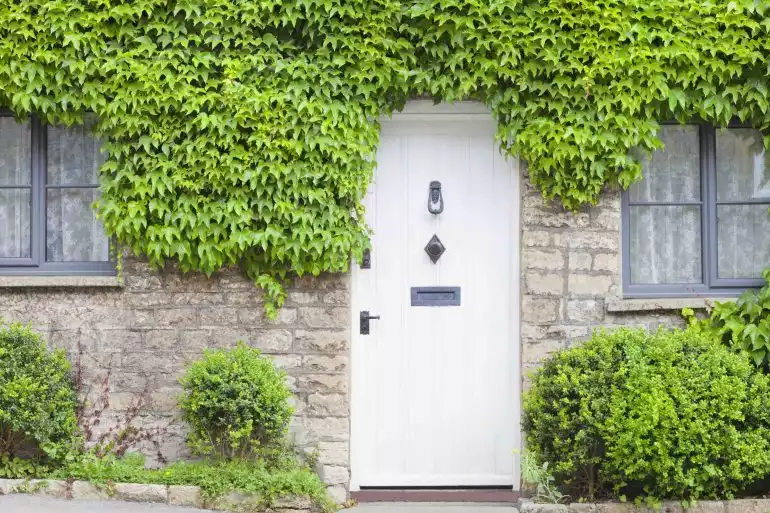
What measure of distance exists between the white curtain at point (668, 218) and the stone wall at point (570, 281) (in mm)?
308

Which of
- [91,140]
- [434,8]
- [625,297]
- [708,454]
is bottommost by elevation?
[708,454]

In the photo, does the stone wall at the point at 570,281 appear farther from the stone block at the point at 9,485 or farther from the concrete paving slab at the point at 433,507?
the stone block at the point at 9,485

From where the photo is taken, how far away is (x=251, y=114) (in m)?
6.90

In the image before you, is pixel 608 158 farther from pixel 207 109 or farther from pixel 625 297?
pixel 207 109

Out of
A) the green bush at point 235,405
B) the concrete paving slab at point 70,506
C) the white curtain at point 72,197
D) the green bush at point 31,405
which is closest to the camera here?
the concrete paving slab at point 70,506

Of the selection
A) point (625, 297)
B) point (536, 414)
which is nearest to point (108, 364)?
point (536, 414)

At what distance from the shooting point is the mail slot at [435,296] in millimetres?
7188

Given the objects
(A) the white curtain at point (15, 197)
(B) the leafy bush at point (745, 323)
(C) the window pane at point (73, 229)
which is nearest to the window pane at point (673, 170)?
(B) the leafy bush at point (745, 323)

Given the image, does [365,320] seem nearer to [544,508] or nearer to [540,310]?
[540,310]

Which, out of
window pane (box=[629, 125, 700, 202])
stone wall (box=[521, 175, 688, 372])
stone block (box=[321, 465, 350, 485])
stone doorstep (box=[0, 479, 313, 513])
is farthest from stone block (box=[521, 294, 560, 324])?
stone doorstep (box=[0, 479, 313, 513])

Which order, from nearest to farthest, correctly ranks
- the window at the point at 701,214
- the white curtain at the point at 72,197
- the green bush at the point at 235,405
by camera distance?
the green bush at the point at 235,405
the window at the point at 701,214
the white curtain at the point at 72,197

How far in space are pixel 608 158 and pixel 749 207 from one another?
52.7 inches

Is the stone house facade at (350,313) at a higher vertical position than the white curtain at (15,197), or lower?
lower

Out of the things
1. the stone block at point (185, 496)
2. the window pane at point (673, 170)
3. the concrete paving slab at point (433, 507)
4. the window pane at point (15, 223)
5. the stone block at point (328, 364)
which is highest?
the window pane at point (673, 170)
